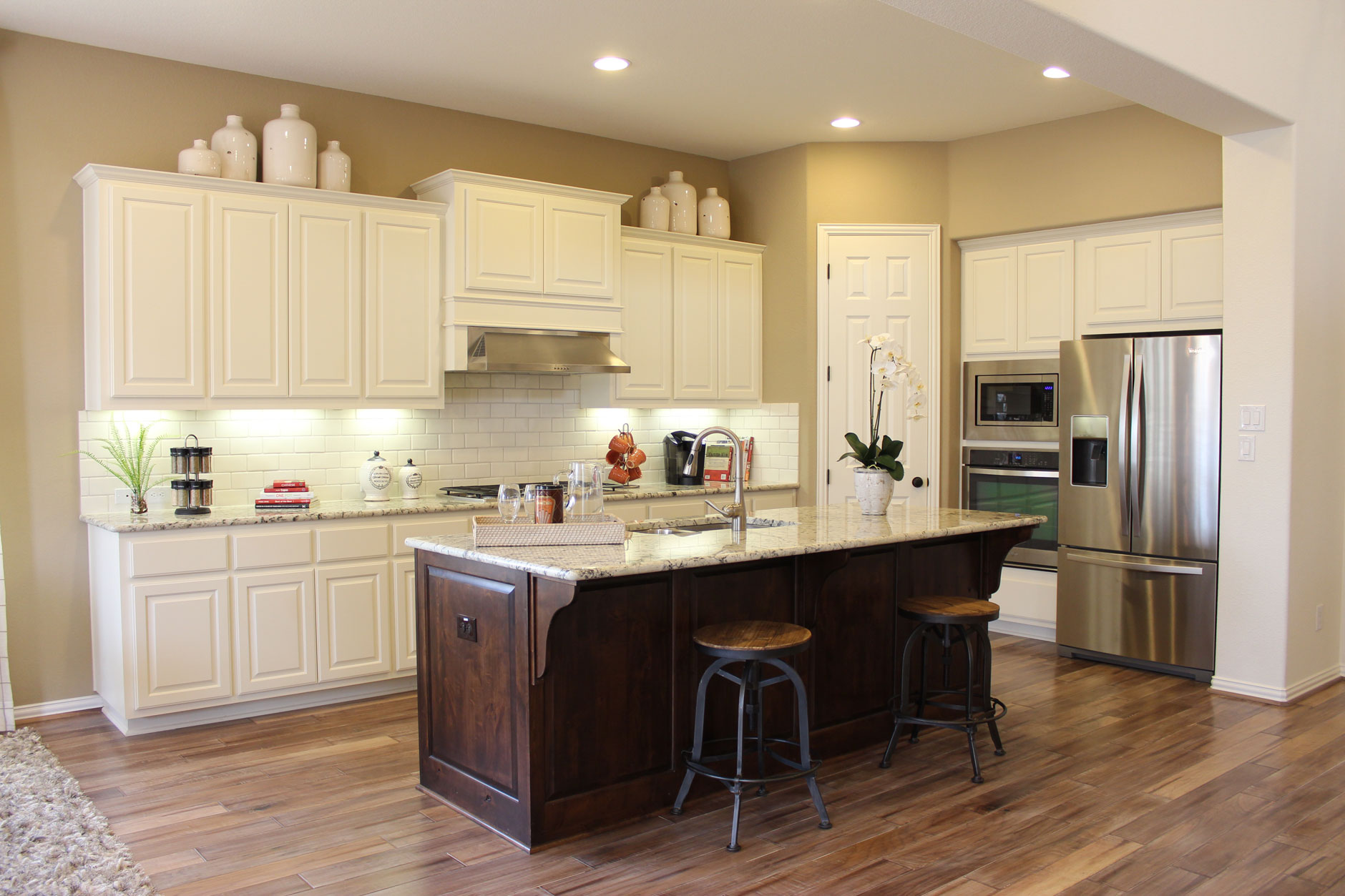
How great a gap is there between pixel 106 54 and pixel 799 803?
4.19 metres

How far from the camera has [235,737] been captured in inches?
162

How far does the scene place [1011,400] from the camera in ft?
19.5

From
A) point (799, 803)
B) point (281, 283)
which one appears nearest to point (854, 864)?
point (799, 803)

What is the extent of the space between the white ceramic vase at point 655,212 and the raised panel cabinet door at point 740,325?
44cm

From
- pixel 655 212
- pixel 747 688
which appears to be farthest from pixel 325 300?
pixel 747 688

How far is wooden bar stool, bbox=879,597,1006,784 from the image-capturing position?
3.61 meters

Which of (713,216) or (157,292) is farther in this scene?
(713,216)

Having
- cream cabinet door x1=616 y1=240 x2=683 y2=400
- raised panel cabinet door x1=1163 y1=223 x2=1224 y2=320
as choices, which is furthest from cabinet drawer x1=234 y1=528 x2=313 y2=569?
raised panel cabinet door x1=1163 y1=223 x2=1224 y2=320

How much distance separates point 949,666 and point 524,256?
9.22ft

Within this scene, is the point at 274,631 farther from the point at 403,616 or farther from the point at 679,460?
the point at 679,460

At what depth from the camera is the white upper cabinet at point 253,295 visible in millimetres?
4191

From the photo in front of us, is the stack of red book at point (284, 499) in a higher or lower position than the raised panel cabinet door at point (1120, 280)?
lower

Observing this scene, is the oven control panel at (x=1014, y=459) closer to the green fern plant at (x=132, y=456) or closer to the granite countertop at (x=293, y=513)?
the granite countertop at (x=293, y=513)

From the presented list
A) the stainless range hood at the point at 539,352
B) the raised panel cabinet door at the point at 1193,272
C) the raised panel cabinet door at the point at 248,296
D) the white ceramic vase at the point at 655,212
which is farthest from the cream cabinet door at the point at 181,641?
the raised panel cabinet door at the point at 1193,272
